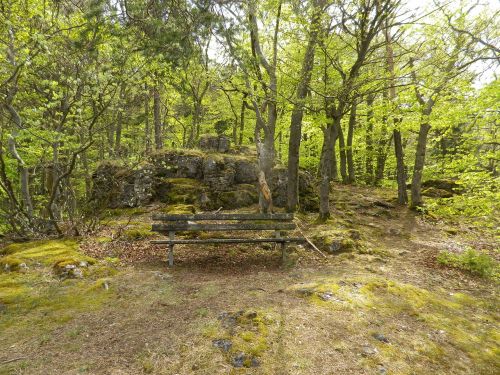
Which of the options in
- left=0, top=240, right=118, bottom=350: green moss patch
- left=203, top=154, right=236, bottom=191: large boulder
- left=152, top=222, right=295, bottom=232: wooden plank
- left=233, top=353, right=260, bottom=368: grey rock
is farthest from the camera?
left=203, top=154, right=236, bottom=191: large boulder

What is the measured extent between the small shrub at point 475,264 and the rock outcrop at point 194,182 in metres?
5.51

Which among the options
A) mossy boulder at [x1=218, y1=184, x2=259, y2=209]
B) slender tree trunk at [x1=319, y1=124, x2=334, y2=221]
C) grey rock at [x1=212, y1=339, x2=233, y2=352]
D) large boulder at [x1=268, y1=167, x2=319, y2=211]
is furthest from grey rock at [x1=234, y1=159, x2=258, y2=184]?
grey rock at [x1=212, y1=339, x2=233, y2=352]

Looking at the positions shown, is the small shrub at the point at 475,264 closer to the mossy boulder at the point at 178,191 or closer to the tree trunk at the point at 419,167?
the tree trunk at the point at 419,167

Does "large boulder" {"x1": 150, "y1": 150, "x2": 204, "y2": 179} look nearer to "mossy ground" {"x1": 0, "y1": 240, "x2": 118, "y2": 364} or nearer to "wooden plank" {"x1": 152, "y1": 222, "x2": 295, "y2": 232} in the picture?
"mossy ground" {"x1": 0, "y1": 240, "x2": 118, "y2": 364}

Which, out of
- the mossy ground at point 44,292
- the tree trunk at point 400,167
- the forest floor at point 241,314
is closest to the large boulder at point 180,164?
the forest floor at point 241,314

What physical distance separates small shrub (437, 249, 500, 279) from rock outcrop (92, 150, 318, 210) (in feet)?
18.1

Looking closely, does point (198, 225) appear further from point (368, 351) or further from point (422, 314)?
point (422, 314)

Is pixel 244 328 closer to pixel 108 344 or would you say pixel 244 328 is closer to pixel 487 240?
pixel 108 344

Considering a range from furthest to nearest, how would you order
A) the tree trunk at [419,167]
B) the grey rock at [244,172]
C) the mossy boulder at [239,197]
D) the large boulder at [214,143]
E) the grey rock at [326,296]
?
the large boulder at [214,143] → the tree trunk at [419,167] → the grey rock at [244,172] → the mossy boulder at [239,197] → the grey rock at [326,296]

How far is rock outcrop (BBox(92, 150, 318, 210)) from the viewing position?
38.4ft

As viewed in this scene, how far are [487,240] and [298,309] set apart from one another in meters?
9.71

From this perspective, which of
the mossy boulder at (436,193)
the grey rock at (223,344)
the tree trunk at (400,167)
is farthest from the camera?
the mossy boulder at (436,193)

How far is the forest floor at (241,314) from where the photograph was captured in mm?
3523

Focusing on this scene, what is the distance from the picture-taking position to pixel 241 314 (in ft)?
14.3
